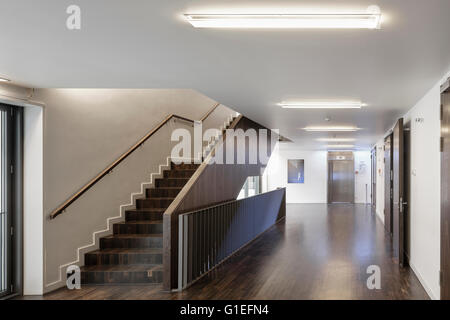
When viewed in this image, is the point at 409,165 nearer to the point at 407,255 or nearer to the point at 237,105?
the point at 407,255

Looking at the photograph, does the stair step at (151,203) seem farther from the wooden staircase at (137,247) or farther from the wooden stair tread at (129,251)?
the wooden stair tread at (129,251)

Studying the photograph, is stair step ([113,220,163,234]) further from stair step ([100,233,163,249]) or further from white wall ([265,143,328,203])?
white wall ([265,143,328,203])

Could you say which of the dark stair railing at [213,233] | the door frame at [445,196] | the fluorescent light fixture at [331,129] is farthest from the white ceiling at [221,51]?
the fluorescent light fixture at [331,129]

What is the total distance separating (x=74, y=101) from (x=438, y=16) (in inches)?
190

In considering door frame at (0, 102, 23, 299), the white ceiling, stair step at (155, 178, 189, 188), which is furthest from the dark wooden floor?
the white ceiling

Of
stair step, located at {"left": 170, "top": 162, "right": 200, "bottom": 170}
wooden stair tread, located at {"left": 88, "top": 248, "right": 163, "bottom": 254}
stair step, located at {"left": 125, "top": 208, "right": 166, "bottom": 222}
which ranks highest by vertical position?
stair step, located at {"left": 170, "top": 162, "right": 200, "bottom": 170}

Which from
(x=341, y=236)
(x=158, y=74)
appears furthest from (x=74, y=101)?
(x=341, y=236)

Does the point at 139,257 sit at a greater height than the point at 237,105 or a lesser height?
lesser

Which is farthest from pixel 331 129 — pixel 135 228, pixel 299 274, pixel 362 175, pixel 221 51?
pixel 362 175

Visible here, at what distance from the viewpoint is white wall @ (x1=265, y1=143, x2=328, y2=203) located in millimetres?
20438

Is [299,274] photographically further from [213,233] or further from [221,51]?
[221,51]

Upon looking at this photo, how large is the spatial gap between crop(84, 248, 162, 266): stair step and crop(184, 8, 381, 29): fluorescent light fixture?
3.96 meters

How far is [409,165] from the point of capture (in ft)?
23.0

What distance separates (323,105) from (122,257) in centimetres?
386
